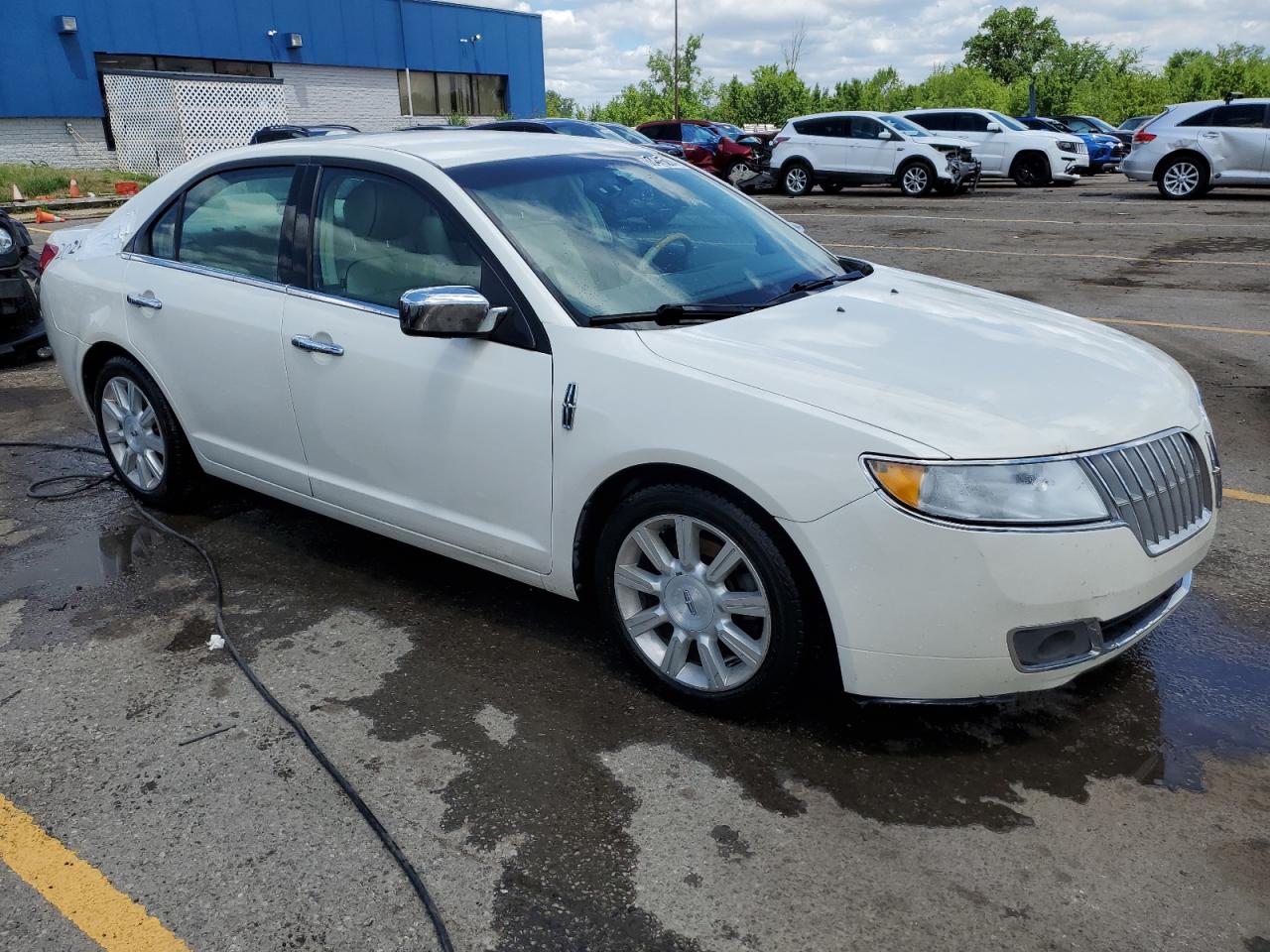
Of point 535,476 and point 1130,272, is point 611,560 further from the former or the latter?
point 1130,272

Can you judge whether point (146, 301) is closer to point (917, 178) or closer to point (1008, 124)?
point (917, 178)

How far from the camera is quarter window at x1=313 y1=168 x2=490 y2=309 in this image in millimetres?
3600

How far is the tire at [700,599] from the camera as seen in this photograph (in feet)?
9.66

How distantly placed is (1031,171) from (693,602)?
22686mm

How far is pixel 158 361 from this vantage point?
4.55m

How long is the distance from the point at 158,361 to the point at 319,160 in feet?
3.90

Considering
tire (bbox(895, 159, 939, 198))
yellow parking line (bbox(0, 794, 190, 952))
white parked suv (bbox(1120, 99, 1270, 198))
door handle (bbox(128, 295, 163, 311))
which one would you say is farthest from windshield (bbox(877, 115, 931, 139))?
yellow parking line (bbox(0, 794, 190, 952))

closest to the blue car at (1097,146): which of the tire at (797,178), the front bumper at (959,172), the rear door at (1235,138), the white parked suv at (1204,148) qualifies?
the front bumper at (959,172)

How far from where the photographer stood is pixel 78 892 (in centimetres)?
258

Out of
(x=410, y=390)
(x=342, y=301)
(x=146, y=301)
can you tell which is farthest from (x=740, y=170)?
(x=410, y=390)

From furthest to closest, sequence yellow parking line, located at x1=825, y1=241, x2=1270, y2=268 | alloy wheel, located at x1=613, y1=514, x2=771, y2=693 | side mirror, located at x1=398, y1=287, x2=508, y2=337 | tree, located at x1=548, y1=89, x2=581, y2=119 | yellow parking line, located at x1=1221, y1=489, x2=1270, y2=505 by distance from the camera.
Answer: tree, located at x1=548, y1=89, x2=581, y2=119
yellow parking line, located at x1=825, y1=241, x2=1270, y2=268
yellow parking line, located at x1=1221, y1=489, x2=1270, y2=505
side mirror, located at x1=398, y1=287, x2=508, y2=337
alloy wheel, located at x1=613, y1=514, x2=771, y2=693

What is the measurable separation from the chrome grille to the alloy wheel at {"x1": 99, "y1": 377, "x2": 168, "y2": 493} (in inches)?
149

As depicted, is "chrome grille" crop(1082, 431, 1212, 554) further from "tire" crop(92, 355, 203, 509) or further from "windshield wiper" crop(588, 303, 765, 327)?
"tire" crop(92, 355, 203, 509)

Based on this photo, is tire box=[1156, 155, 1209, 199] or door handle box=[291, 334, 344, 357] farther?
tire box=[1156, 155, 1209, 199]
